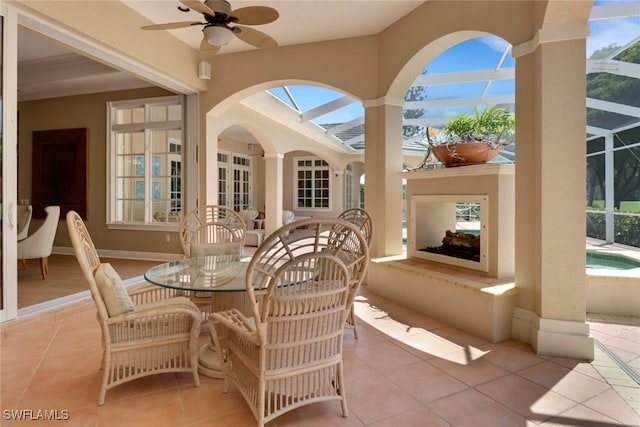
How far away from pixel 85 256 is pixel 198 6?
1.84 meters

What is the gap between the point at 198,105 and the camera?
4.97 meters

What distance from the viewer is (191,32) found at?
Answer: 4.21 m

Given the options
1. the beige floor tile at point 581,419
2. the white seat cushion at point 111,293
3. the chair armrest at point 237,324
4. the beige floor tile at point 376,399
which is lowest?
the beige floor tile at point 581,419

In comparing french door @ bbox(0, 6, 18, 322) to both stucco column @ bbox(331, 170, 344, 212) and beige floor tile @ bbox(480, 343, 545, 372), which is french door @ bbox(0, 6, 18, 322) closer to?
beige floor tile @ bbox(480, 343, 545, 372)

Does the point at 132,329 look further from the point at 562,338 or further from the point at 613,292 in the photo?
the point at 613,292

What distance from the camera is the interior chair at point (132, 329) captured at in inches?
69.3

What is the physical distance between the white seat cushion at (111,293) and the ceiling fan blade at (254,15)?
1.94m

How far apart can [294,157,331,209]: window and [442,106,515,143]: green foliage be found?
859 cm

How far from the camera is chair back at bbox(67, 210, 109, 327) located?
1652 millimetres

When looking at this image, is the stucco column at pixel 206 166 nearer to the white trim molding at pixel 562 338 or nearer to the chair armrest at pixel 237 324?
the chair armrest at pixel 237 324

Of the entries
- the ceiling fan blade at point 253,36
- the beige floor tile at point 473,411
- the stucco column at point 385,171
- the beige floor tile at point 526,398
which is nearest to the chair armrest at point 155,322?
the beige floor tile at point 473,411

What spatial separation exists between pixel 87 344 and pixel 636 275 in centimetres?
465

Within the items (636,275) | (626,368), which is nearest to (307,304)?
(626,368)

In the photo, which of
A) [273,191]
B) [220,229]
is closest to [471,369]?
[220,229]
